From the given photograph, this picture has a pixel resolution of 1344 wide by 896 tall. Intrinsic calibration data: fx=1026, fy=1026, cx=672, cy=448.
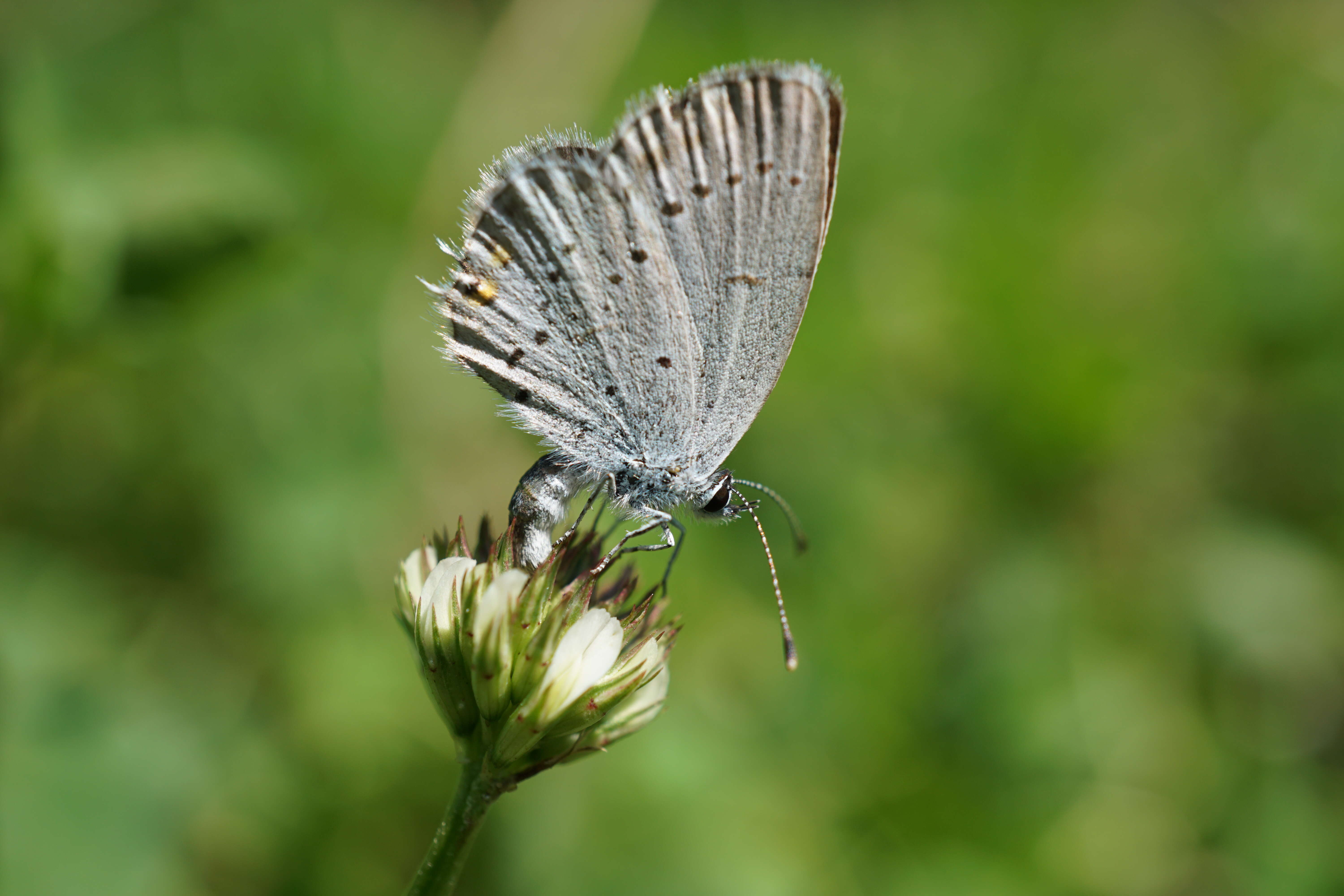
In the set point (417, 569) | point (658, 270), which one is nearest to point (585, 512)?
point (417, 569)

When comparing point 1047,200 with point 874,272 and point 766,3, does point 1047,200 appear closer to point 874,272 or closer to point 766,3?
point 874,272

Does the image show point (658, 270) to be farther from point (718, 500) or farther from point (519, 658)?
point (519, 658)

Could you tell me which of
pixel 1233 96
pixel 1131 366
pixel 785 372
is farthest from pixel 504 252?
pixel 1233 96

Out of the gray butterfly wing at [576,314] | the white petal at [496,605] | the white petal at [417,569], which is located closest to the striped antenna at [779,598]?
the gray butterfly wing at [576,314]

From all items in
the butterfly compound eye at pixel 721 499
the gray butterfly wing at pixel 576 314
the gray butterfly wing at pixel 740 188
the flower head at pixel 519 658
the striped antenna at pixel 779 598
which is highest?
the gray butterfly wing at pixel 740 188

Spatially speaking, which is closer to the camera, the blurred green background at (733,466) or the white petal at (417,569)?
the white petal at (417,569)

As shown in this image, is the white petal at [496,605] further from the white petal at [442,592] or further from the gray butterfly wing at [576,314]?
the gray butterfly wing at [576,314]
